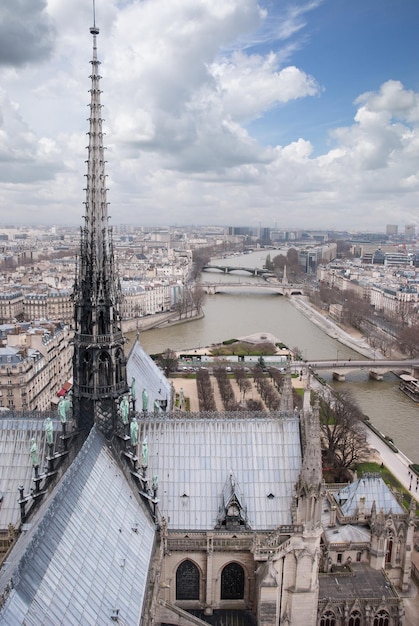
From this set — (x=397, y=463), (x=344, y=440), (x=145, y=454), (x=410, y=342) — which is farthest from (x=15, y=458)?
(x=410, y=342)

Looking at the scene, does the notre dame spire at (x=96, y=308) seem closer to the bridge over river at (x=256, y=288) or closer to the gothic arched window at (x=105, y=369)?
the gothic arched window at (x=105, y=369)

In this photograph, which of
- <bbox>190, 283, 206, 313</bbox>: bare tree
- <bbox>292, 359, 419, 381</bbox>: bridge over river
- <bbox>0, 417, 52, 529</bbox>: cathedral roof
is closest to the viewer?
<bbox>0, 417, 52, 529</bbox>: cathedral roof

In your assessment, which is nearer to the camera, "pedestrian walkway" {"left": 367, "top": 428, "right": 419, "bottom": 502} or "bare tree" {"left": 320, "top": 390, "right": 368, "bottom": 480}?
"pedestrian walkway" {"left": 367, "top": 428, "right": 419, "bottom": 502}

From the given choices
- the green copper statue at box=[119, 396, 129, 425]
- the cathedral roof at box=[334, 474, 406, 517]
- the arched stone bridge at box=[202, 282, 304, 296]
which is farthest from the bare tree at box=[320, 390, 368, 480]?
the arched stone bridge at box=[202, 282, 304, 296]

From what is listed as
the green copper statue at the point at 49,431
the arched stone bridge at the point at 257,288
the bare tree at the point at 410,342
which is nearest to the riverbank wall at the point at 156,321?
the arched stone bridge at the point at 257,288

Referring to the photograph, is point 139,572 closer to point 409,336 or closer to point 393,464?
point 393,464

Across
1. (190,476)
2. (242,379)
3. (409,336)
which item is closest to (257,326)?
(409,336)

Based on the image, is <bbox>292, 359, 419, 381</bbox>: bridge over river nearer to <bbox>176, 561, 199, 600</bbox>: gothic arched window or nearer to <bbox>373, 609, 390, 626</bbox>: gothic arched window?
<bbox>373, 609, 390, 626</bbox>: gothic arched window
